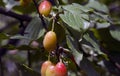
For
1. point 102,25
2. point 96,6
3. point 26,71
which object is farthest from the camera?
point 96,6

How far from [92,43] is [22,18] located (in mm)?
523

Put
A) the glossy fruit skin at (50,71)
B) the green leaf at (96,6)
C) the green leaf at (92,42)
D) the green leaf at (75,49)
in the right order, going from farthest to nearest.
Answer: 1. the green leaf at (96,6)
2. the green leaf at (92,42)
3. the green leaf at (75,49)
4. the glossy fruit skin at (50,71)

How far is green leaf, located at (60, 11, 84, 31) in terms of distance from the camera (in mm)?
1163

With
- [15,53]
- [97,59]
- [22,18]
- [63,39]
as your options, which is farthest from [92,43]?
[15,53]

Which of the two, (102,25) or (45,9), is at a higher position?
(45,9)

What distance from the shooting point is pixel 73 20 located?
118 centimetres

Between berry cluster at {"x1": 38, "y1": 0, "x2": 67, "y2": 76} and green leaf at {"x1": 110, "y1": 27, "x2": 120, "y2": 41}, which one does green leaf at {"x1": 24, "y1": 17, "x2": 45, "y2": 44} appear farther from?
green leaf at {"x1": 110, "y1": 27, "x2": 120, "y2": 41}

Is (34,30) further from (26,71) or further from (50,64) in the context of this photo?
(50,64)

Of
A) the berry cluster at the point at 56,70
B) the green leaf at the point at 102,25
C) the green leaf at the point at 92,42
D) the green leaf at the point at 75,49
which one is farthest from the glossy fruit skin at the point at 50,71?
the green leaf at the point at 102,25

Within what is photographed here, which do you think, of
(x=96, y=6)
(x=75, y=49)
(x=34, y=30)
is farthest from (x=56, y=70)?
(x=96, y=6)

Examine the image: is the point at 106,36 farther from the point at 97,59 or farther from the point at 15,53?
the point at 15,53

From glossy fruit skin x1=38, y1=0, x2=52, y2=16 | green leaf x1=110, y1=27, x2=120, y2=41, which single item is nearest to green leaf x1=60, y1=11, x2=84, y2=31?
glossy fruit skin x1=38, y1=0, x2=52, y2=16

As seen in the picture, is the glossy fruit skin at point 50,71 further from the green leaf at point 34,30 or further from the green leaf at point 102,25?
the green leaf at point 102,25

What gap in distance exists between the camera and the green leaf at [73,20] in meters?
1.16
